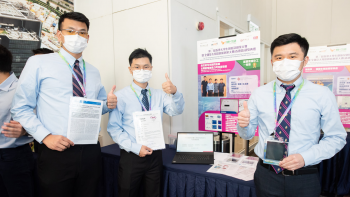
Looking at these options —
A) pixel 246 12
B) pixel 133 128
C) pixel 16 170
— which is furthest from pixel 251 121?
pixel 246 12

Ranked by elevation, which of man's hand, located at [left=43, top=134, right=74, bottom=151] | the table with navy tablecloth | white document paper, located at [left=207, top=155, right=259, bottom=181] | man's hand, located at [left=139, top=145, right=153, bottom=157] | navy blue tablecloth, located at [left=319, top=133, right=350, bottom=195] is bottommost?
navy blue tablecloth, located at [left=319, top=133, right=350, bottom=195]

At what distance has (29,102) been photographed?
1283 millimetres

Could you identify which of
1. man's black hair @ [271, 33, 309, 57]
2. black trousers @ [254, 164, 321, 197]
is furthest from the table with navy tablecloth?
man's black hair @ [271, 33, 309, 57]

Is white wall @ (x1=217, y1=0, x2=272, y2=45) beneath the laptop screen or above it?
above

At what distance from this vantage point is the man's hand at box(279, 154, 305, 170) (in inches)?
41.1

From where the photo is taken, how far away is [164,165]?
1762mm

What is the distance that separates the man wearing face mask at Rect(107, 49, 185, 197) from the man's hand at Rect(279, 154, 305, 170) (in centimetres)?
91

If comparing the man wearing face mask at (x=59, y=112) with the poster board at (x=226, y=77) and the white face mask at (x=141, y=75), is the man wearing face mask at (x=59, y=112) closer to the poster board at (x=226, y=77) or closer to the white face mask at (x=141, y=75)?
the white face mask at (x=141, y=75)

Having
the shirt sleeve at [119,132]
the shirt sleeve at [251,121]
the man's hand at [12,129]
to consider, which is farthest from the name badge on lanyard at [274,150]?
the man's hand at [12,129]

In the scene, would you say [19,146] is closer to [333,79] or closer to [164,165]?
[164,165]

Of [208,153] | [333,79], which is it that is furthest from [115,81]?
[333,79]

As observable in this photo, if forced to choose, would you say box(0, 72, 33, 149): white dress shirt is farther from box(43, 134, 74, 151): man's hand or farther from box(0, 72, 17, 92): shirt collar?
box(43, 134, 74, 151): man's hand

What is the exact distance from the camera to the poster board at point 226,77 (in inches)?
80.5

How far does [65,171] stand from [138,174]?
516 mm
